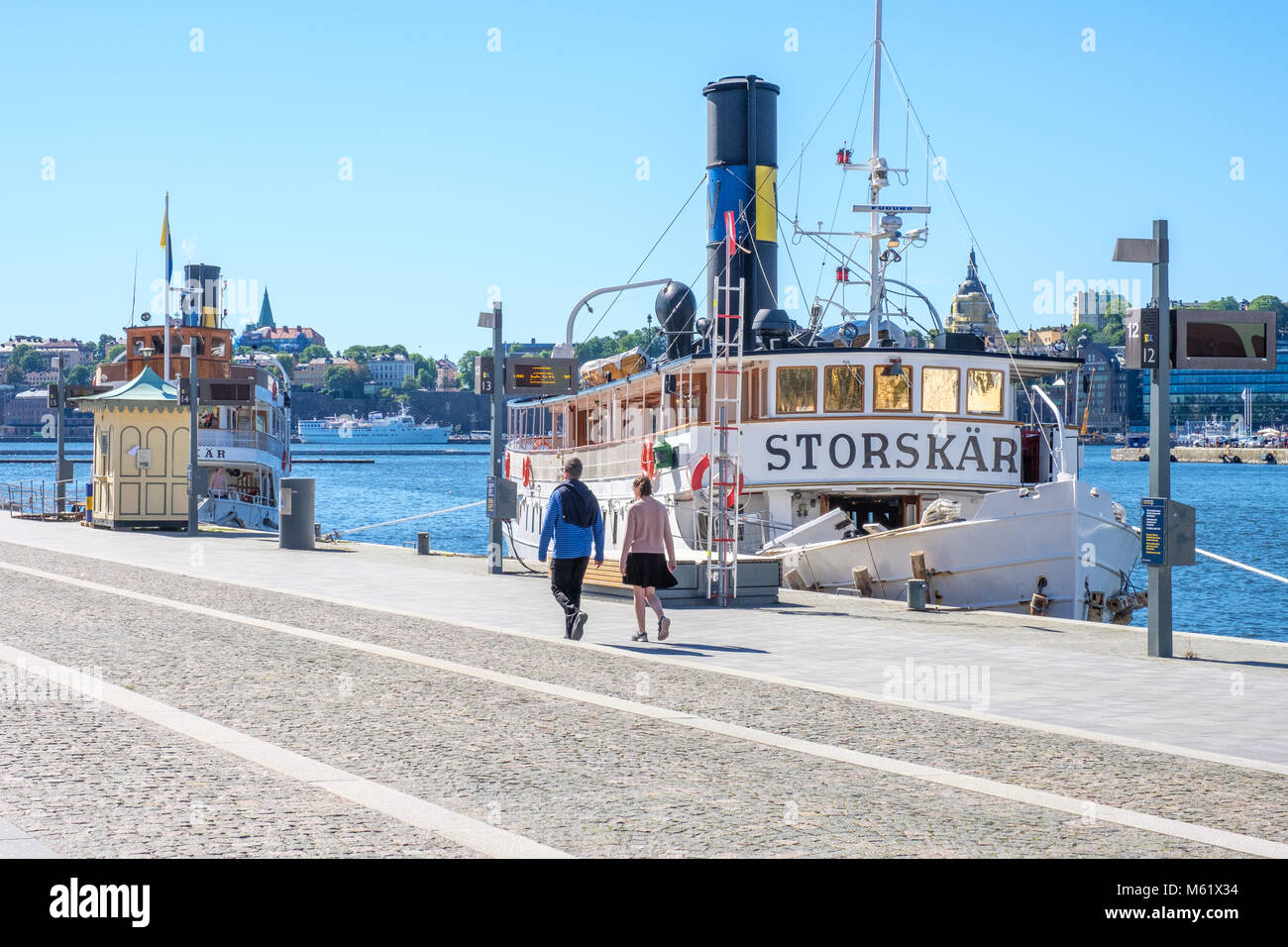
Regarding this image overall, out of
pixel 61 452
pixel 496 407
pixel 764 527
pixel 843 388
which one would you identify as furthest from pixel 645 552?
pixel 61 452

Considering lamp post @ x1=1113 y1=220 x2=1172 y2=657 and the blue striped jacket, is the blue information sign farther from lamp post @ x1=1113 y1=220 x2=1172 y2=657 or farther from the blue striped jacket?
the blue striped jacket

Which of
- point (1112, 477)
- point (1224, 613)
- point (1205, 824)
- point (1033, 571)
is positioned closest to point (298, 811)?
point (1205, 824)

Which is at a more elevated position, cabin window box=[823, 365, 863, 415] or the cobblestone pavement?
cabin window box=[823, 365, 863, 415]

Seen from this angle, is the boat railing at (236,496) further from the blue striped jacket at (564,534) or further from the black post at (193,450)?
the blue striped jacket at (564,534)

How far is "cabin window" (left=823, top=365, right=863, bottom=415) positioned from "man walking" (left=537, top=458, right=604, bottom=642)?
33.8 ft

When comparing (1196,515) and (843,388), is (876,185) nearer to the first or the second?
(843,388)

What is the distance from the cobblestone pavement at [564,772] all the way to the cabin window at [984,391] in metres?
13.2

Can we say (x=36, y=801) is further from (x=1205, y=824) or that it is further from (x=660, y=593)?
(x=660, y=593)

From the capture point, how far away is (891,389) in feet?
79.6

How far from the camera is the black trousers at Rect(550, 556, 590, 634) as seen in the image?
14539 mm

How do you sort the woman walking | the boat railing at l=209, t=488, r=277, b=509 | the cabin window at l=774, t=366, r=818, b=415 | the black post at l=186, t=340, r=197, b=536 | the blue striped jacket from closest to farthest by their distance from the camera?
the blue striped jacket → the woman walking → the cabin window at l=774, t=366, r=818, b=415 → the black post at l=186, t=340, r=197, b=536 → the boat railing at l=209, t=488, r=277, b=509

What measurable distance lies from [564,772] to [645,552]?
278 inches

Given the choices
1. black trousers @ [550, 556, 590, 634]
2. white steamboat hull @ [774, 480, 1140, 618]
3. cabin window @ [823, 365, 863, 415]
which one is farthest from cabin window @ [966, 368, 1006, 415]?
black trousers @ [550, 556, 590, 634]
